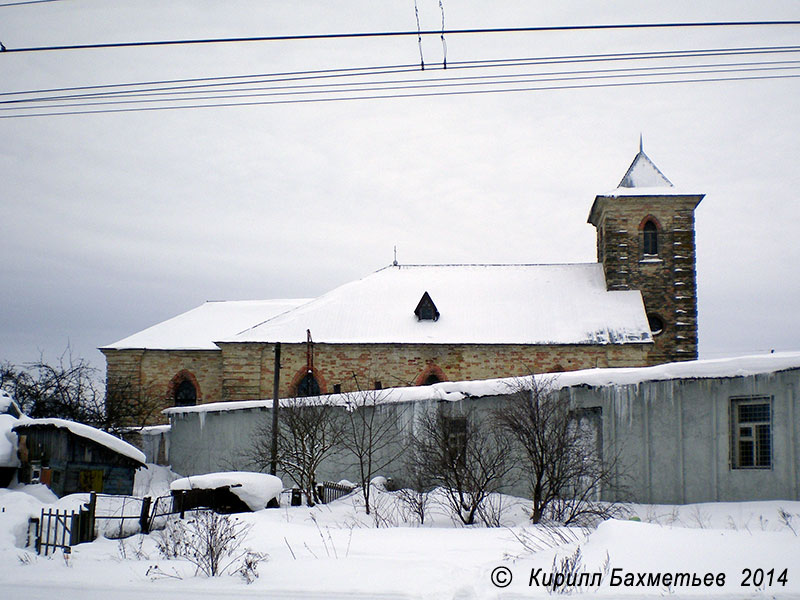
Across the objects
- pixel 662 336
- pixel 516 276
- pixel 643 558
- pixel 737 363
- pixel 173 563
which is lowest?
pixel 173 563

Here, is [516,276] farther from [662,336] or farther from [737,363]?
[737,363]

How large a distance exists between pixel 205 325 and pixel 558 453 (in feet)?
83.8

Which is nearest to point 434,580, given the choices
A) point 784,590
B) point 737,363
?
point 784,590

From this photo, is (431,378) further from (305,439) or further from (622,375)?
(622,375)

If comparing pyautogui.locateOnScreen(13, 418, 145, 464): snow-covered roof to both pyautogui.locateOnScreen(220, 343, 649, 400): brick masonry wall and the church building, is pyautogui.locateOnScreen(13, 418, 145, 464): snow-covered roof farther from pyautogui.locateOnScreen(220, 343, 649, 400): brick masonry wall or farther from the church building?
pyautogui.locateOnScreen(220, 343, 649, 400): brick masonry wall

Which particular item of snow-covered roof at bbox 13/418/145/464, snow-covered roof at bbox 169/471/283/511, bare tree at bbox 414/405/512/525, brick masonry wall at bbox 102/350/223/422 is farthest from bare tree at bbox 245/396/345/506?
brick masonry wall at bbox 102/350/223/422

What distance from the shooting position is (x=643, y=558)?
774 cm

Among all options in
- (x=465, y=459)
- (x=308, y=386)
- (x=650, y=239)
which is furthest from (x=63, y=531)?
(x=650, y=239)

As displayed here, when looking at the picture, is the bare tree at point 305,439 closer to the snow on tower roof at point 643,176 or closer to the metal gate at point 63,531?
the metal gate at point 63,531

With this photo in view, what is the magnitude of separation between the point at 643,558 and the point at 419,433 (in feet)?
36.3

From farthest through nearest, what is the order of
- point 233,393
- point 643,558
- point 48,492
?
point 233,393, point 48,492, point 643,558

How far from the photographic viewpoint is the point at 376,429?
20.2 m

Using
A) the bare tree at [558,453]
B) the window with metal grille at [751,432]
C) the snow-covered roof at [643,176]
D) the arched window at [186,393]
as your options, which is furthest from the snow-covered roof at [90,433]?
the snow-covered roof at [643,176]

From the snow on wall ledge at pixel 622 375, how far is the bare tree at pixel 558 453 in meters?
0.54
